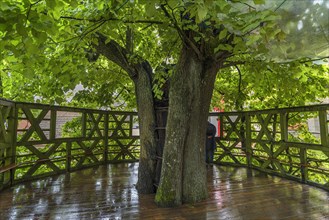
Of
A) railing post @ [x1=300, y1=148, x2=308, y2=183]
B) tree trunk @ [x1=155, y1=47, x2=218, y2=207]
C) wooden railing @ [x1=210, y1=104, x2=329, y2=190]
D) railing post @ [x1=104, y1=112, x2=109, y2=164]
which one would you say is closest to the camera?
tree trunk @ [x1=155, y1=47, x2=218, y2=207]

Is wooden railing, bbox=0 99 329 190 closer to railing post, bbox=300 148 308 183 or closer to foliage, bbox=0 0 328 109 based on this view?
railing post, bbox=300 148 308 183

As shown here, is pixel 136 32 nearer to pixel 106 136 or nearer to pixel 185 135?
pixel 185 135

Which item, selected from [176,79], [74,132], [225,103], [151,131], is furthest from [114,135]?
[176,79]

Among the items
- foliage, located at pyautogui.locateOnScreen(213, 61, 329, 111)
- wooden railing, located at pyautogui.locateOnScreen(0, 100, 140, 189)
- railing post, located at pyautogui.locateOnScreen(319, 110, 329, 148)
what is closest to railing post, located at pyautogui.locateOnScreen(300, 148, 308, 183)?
railing post, located at pyautogui.locateOnScreen(319, 110, 329, 148)

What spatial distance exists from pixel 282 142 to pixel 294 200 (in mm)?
1993

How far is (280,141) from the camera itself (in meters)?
5.83

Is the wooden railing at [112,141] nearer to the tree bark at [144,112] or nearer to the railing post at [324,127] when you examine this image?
the railing post at [324,127]

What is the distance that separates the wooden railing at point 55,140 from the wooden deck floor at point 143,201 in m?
0.57

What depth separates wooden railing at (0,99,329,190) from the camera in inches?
193

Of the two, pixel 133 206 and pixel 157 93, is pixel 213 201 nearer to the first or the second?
pixel 133 206

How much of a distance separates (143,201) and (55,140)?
328cm

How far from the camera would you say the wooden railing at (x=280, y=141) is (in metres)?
4.89

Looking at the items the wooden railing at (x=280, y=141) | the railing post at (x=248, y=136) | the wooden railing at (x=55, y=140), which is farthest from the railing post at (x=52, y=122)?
the railing post at (x=248, y=136)

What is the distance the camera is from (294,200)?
13.3 feet
